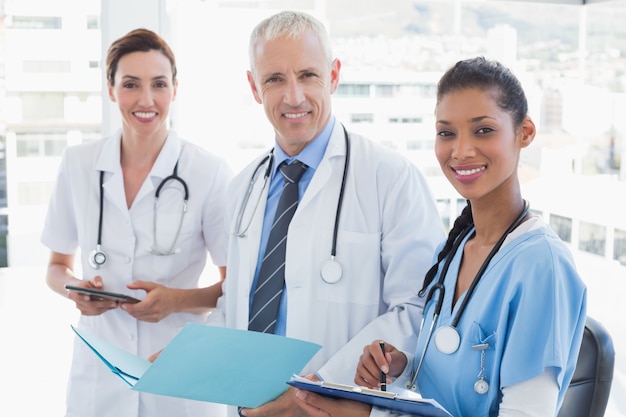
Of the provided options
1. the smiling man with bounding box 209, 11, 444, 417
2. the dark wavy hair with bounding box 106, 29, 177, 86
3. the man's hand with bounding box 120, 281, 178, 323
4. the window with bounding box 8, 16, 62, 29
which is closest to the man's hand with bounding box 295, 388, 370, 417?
the smiling man with bounding box 209, 11, 444, 417

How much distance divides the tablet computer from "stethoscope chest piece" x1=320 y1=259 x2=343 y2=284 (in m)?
0.55

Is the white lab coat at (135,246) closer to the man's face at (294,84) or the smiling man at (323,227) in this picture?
the smiling man at (323,227)

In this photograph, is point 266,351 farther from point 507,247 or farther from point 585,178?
point 585,178

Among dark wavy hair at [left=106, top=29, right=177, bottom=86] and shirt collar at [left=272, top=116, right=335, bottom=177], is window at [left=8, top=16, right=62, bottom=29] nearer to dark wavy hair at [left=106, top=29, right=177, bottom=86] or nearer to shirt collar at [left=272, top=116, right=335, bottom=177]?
dark wavy hair at [left=106, top=29, right=177, bottom=86]

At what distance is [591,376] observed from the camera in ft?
4.47

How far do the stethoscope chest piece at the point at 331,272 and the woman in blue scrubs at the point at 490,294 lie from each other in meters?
0.22

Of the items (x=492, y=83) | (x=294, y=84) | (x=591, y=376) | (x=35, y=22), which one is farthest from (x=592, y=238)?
(x=35, y=22)

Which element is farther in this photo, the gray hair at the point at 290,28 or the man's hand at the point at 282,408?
the gray hair at the point at 290,28

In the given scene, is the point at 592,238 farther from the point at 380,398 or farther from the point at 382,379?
the point at 380,398

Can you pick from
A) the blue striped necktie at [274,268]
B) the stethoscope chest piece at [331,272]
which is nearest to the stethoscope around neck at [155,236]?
the blue striped necktie at [274,268]

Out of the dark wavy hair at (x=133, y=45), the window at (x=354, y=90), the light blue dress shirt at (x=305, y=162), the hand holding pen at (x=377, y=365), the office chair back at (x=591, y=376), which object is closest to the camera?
the hand holding pen at (x=377, y=365)

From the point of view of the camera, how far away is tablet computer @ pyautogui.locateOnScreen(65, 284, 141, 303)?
1683 mm

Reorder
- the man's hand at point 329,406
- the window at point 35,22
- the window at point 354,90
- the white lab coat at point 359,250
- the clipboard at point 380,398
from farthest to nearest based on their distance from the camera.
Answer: the window at point 354,90, the window at point 35,22, the white lab coat at point 359,250, the man's hand at point 329,406, the clipboard at point 380,398

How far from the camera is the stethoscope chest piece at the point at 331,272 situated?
1471 mm
